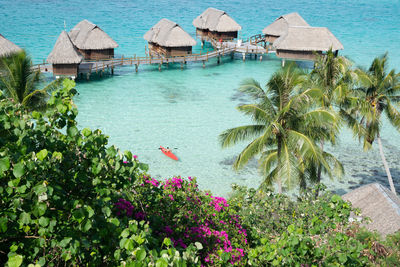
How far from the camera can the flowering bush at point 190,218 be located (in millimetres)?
7801

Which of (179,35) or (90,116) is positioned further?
(179,35)

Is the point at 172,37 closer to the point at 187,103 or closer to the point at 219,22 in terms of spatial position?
the point at 219,22

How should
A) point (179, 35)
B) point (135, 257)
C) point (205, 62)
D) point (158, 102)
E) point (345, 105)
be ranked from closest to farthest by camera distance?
1. point (135, 257)
2. point (345, 105)
3. point (158, 102)
4. point (179, 35)
5. point (205, 62)

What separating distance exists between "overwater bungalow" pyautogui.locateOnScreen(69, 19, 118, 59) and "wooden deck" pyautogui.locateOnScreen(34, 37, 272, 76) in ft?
2.34

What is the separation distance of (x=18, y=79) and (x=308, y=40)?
29.8 metres

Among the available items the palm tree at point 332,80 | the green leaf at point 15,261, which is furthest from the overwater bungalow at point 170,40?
the green leaf at point 15,261

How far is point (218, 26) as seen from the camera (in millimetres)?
45969

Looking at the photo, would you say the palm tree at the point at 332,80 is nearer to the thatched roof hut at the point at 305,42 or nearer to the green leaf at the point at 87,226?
the green leaf at the point at 87,226

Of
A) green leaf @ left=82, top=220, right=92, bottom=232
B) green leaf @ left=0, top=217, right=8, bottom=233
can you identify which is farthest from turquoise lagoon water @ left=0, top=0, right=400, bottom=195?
green leaf @ left=0, top=217, right=8, bottom=233

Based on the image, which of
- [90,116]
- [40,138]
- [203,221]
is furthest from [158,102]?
[40,138]

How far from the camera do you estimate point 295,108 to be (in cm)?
1209

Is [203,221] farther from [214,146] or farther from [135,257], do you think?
[214,146]

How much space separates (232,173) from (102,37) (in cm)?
2257

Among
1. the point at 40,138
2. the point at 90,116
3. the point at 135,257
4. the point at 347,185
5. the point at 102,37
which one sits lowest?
the point at 347,185
